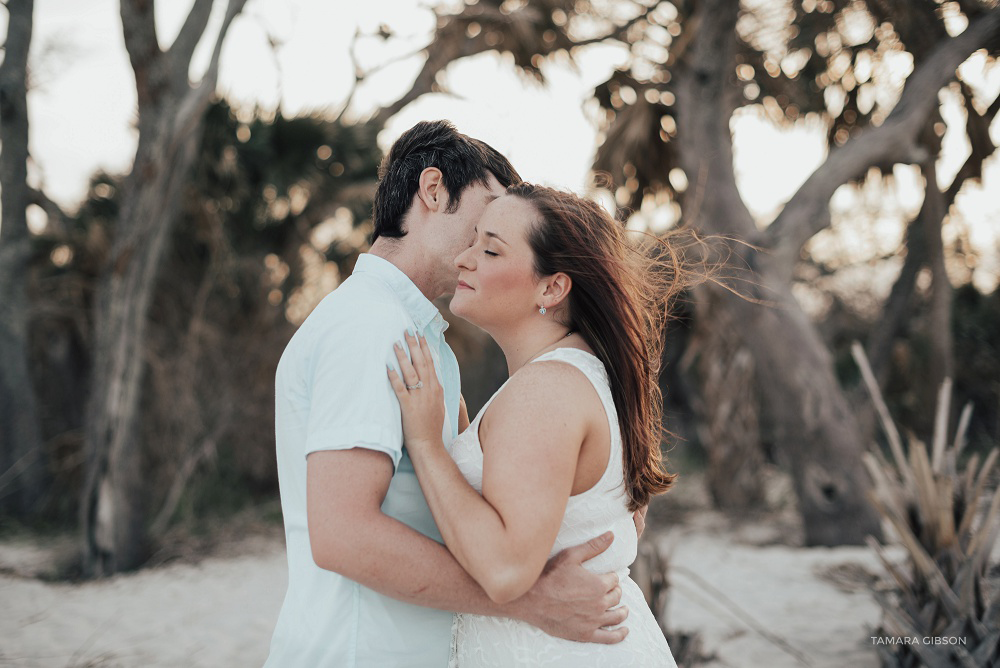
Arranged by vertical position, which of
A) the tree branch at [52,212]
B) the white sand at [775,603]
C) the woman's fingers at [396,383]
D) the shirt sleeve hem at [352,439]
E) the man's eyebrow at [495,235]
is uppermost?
the tree branch at [52,212]

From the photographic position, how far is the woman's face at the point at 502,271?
1781 mm

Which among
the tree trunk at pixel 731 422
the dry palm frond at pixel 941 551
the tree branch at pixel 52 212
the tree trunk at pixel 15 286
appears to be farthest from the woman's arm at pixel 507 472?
the tree branch at pixel 52 212

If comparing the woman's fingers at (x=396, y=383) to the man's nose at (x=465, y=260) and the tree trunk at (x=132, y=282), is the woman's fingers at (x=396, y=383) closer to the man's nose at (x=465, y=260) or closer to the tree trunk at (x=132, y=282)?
the man's nose at (x=465, y=260)

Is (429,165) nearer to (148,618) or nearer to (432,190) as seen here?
(432,190)

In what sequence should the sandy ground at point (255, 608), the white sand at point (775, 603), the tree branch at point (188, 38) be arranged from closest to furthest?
the white sand at point (775, 603) < the sandy ground at point (255, 608) < the tree branch at point (188, 38)

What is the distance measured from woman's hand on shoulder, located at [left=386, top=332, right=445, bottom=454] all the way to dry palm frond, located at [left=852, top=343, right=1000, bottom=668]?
2.30 metres

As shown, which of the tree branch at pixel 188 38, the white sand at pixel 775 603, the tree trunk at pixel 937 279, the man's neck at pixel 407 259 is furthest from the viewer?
the tree trunk at pixel 937 279

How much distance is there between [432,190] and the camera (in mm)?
1918

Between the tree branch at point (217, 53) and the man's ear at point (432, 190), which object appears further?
the tree branch at point (217, 53)

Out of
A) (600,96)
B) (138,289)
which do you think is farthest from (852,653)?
(600,96)

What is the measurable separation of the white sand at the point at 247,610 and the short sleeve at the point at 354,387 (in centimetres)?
247

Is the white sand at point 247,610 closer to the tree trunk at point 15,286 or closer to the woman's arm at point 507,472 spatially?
the tree trunk at point 15,286

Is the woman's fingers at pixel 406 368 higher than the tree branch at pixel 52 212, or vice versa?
the tree branch at pixel 52 212

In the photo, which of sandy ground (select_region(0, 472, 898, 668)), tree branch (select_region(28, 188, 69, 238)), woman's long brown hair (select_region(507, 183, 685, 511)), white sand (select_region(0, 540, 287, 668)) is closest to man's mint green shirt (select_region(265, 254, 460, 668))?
woman's long brown hair (select_region(507, 183, 685, 511))
